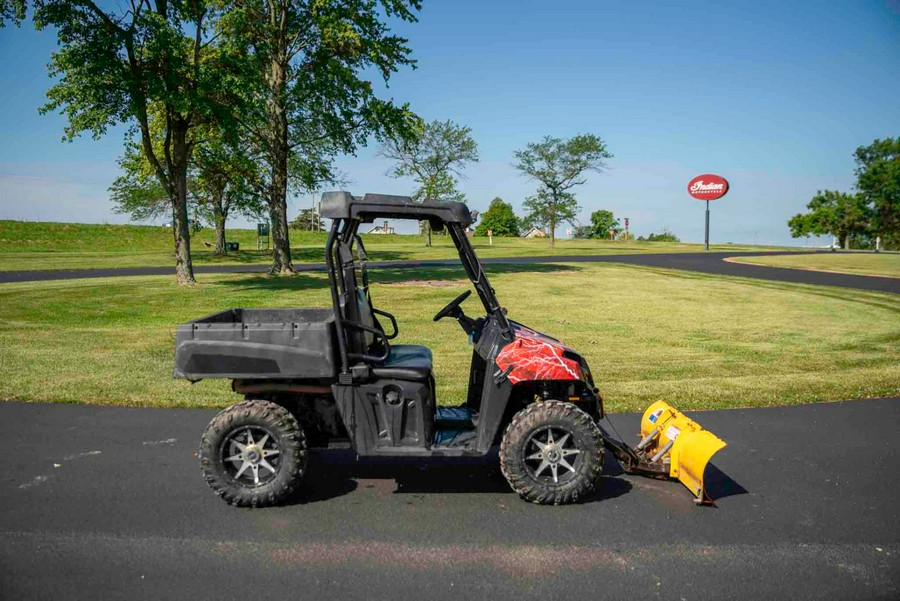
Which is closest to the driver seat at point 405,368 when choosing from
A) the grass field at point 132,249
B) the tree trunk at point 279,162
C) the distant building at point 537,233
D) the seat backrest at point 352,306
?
the seat backrest at point 352,306

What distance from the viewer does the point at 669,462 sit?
18.0 feet

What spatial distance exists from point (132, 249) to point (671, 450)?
52.4 meters

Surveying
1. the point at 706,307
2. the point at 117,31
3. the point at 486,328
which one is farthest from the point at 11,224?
the point at 486,328

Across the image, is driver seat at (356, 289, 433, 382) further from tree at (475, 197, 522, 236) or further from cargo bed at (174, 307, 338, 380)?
tree at (475, 197, 522, 236)

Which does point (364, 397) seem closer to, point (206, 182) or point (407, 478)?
point (407, 478)

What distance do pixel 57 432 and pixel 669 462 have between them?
594 centimetres

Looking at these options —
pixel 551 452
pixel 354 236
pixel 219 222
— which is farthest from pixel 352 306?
pixel 219 222

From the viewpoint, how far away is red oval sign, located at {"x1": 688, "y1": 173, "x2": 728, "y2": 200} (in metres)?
59.9

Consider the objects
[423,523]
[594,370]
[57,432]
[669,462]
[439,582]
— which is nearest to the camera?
[439,582]

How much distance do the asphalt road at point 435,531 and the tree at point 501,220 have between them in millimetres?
103316

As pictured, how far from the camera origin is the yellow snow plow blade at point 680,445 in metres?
5.00

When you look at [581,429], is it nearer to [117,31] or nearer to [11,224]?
[117,31]

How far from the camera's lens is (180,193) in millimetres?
21266

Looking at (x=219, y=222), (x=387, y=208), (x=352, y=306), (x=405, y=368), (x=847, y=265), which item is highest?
(x=219, y=222)
